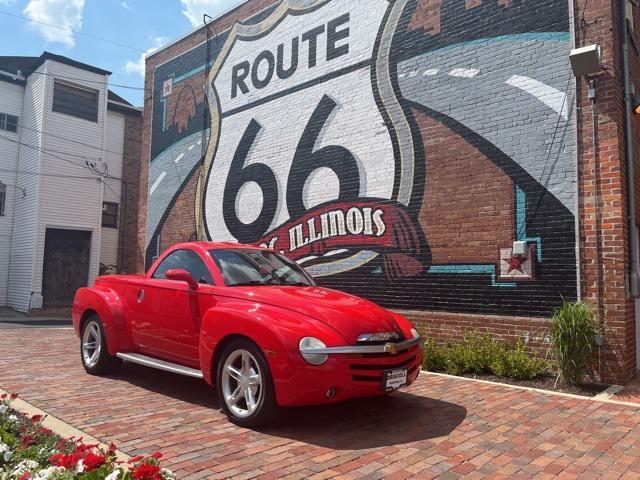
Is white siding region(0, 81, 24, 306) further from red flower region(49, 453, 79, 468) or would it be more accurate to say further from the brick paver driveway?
red flower region(49, 453, 79, 468)

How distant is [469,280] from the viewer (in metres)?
7.78

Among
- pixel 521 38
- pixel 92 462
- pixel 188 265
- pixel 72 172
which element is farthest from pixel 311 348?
pixel 72 172

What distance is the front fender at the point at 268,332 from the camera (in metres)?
4.09

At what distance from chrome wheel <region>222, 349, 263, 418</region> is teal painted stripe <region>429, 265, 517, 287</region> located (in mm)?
4403

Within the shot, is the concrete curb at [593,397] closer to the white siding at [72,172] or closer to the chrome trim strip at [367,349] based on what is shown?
the chrome trim strip at [367,349]

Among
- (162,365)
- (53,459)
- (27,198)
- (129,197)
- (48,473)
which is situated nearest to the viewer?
(48,473)

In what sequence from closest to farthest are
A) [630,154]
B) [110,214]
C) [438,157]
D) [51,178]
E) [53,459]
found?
[53,459] < [630,154] < [438,157] < [51,178] < [110,214]

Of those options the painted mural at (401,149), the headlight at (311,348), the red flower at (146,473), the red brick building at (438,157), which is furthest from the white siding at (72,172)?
the red flower at (146,473)

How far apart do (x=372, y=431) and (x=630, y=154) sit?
5.23 meters

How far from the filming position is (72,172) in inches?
801

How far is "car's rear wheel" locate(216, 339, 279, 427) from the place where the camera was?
4.18 m

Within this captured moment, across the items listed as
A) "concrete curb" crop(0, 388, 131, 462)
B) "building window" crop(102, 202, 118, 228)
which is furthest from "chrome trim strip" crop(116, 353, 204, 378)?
"building window" crop(102, 202, 118, 228)

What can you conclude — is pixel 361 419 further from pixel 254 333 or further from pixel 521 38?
pixel 521 38

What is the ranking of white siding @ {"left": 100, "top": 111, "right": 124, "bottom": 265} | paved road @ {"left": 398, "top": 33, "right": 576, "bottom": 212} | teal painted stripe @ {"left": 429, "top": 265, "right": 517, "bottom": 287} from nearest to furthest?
paved road @ {"left": 398, "top": 33, "right": 576, "bottom": 212}
teal painted stripe @ {"left": 429, "top": 265, "right": 517, "bottom": 287}
white siding @ {"left": 100, "top": 111, "right": 124, "bottom": 265}
